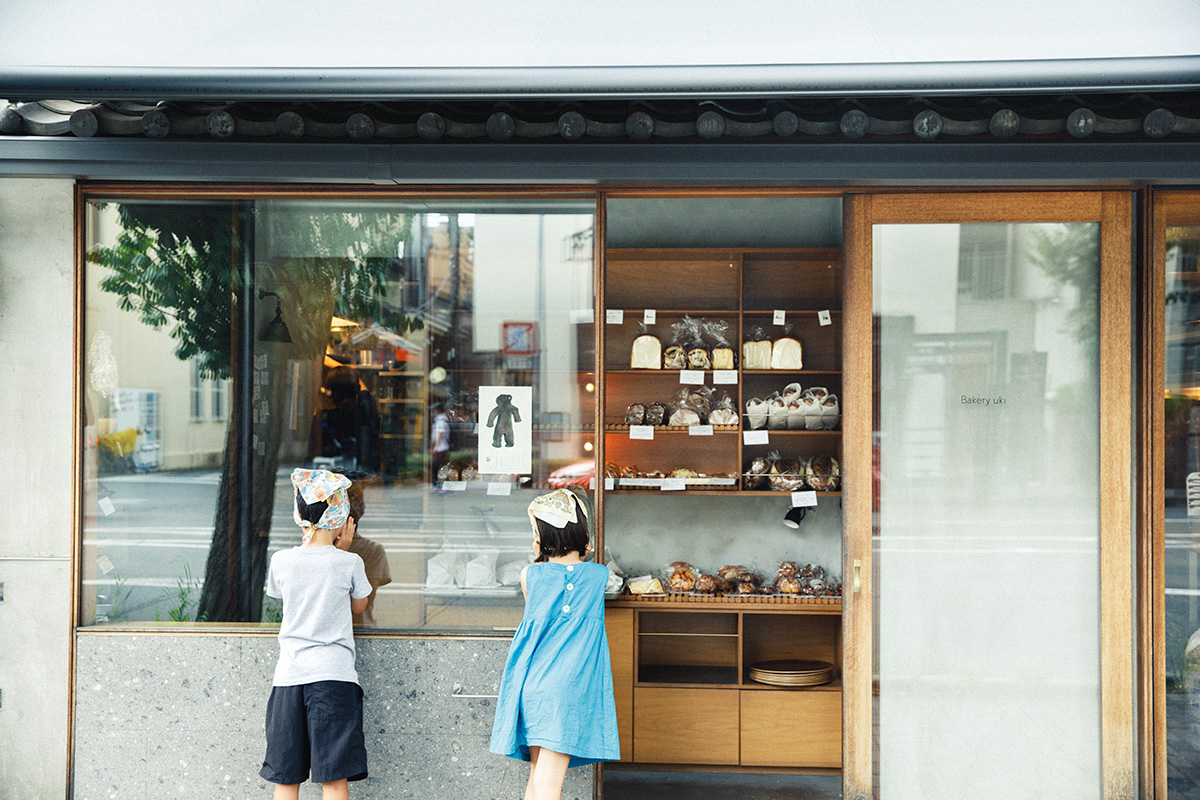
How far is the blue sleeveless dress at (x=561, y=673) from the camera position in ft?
10.3

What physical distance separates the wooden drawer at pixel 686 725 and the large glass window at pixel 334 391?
1.48 meters

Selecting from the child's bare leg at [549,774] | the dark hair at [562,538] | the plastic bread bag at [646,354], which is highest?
the plastic bread bag at [646,354]

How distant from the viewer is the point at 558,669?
10.4ft

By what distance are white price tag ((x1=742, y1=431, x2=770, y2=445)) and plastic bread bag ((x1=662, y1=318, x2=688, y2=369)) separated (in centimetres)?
61

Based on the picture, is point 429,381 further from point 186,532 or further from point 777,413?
point 777,413

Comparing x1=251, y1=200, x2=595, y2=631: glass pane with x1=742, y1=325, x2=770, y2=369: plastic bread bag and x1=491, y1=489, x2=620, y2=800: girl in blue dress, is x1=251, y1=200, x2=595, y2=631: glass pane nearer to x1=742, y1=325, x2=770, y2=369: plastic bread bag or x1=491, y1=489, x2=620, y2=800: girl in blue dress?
x1=491, y1=489, x2=620, y2=800: girl in blue dress

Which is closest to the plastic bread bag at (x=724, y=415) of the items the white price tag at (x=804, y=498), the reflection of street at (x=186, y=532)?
the white price tag at (x=804, y=498)

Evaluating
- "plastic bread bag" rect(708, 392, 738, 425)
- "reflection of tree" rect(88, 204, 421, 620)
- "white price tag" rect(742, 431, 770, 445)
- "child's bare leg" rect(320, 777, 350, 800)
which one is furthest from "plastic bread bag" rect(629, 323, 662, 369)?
"child's bare leg" rect(320, 777, 350, 800)

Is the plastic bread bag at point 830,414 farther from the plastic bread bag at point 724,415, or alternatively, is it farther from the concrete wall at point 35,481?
the concrete wall at point 35,481

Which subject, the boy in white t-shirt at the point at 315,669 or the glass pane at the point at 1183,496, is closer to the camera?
the boy in white t-shirt at the point at 315,669

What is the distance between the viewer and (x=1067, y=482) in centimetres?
366

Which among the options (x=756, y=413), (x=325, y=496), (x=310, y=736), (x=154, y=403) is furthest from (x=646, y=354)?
(x=310, y=736)

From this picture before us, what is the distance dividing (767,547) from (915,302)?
7.80 ft

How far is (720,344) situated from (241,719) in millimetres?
3568
